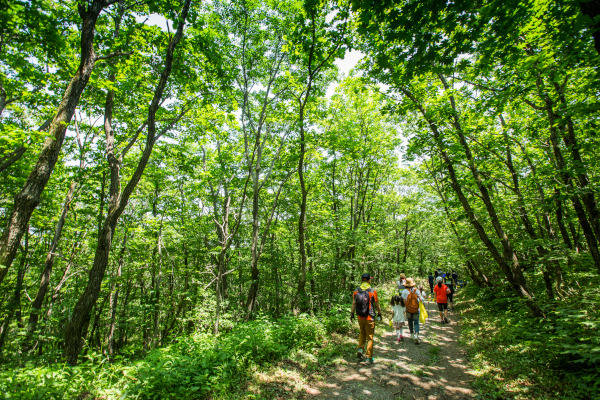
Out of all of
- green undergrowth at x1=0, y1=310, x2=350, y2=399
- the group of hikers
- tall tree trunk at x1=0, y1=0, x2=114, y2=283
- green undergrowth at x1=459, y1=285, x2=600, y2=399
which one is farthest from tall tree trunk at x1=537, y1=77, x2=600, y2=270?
tall tree trunk at x1=0, y1=0, x2=114, y2=283

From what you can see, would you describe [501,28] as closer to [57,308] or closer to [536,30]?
[536,30]

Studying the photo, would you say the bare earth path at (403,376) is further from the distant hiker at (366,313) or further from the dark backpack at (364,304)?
the dark backpack at (364,304)

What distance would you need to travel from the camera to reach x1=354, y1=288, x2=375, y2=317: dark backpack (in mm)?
5922

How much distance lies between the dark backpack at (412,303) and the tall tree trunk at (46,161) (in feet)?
29.9

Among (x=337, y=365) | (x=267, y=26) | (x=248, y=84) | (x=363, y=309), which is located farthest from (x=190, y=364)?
(x=267, y=26)

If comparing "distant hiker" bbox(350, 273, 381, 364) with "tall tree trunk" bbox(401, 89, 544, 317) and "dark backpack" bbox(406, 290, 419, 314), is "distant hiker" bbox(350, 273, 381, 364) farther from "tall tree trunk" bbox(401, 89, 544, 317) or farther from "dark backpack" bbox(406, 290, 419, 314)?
"tall tree trunk" bbox(401, 89, 544, 317)

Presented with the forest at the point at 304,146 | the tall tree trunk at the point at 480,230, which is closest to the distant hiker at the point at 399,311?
the forest at the point at 304,146

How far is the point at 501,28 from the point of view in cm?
326

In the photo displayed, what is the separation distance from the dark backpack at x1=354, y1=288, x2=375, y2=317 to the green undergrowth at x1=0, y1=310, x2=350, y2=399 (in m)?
1.58

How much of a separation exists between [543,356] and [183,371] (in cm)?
758

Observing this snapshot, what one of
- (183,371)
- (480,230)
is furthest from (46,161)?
(480,230)

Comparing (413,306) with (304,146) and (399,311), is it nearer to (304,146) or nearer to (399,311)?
(399,311)

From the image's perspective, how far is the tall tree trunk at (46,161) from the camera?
11.8 feet

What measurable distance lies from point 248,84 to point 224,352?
36.4 feet
